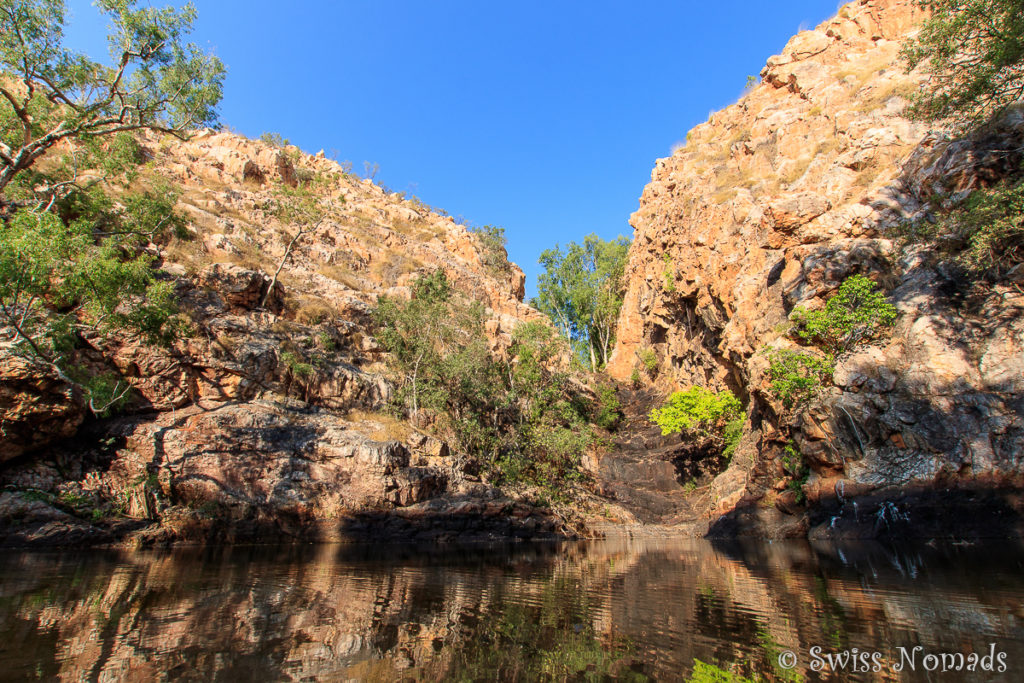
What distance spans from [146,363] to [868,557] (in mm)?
28808

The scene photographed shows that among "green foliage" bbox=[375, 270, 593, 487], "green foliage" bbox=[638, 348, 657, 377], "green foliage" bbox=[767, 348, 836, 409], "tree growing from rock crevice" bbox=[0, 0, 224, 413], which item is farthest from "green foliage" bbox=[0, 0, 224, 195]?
"green foliage" bbox=[638, 348, 657, 377]

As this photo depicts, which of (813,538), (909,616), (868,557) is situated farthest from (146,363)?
(813,538)

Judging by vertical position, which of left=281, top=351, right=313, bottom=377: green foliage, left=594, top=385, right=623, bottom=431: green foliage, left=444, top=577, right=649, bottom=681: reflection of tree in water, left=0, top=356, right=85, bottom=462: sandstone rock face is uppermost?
left=594, top=385, right=623, bottom=431: green foliage

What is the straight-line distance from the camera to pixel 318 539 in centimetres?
2095

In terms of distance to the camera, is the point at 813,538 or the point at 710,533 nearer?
the point at 813,538

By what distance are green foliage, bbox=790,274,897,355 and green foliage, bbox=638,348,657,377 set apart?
21.3m

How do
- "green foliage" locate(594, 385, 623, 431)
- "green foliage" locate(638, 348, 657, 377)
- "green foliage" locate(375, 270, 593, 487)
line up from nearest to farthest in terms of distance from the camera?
"green foliage" locate(375, 270, 593, 487) → "green foliage" locate(594, 385, 623, 431) → "green foliage" locate(638, 348, 657, 377)

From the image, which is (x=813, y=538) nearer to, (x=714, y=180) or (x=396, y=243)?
(x=714, y=180)

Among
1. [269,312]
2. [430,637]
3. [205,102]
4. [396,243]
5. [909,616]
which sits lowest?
[430,637]

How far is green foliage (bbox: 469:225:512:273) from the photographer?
57438 mm

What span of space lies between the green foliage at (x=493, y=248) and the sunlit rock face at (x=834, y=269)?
50.7ft

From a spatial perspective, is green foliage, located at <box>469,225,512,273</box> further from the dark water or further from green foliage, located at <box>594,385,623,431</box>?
the dark water

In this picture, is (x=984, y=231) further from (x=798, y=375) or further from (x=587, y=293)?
(x=587, y=293)

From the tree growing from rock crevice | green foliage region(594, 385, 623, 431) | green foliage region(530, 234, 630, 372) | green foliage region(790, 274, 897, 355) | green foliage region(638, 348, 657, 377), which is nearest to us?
the tree growing from rock crevice
